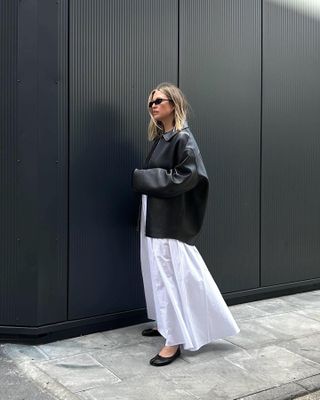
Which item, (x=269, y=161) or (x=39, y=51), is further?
(x=269, y=161)

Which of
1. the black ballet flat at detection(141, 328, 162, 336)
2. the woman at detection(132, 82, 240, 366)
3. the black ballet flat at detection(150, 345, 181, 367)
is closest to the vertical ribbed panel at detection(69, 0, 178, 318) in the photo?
the black ballet flat at detection(141, 328, 162, 336)

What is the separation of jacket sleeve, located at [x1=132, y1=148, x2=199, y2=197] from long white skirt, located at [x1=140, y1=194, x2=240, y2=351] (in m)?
0.40

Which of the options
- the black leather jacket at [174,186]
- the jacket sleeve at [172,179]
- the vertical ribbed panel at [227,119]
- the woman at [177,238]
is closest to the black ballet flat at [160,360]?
the woman at [177,238]

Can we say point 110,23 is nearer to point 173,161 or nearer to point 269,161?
point 173,161

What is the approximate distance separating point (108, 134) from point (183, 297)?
1.50 m

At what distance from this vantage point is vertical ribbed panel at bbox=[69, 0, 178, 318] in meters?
4.42

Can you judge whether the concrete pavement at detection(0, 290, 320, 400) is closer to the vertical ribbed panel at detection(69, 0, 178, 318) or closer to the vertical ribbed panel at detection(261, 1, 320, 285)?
the vertical ribbed panel at detection(69, 0, 178, 318)

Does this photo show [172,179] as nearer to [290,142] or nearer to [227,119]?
[227,119]

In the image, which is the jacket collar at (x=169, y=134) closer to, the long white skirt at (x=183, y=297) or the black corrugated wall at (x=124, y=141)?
the black corrugated wall at (x=124, y=141)

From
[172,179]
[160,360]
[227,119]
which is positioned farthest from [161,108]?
[160,360]

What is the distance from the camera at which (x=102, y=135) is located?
4547 millimetres

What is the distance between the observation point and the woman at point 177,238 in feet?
13.2

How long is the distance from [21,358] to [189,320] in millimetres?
1292

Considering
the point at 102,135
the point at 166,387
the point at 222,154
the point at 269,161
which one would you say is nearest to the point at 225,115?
the point at 222,154
